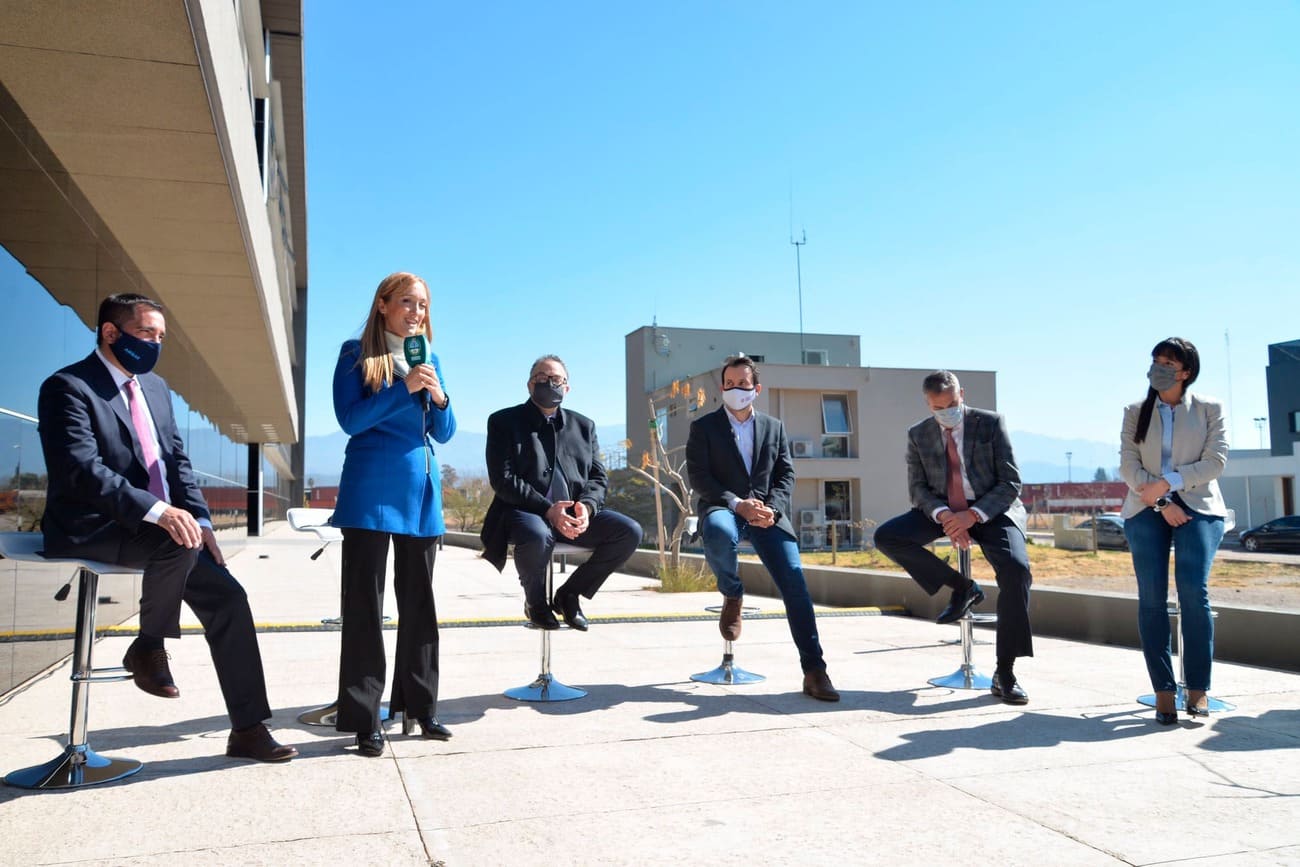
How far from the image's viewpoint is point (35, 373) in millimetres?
5410

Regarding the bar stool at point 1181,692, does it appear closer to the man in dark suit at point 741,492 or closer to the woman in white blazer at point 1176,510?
the woman in white blazer at point 1176,510

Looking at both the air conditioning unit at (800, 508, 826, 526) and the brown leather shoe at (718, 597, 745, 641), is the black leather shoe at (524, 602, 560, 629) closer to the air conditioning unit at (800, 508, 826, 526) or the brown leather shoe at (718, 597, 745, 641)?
the brown leather shoe at (718, 597, 745, 641)

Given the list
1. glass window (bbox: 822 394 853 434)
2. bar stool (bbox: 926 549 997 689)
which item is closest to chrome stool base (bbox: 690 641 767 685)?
bar stool (bbox: 926 549 997 689)

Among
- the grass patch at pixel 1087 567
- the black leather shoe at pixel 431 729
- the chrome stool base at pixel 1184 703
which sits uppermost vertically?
the black leather shoe at pixel 431 729

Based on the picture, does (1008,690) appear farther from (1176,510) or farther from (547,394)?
(547,394)

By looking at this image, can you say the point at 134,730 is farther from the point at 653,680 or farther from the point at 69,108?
the point at 69,108

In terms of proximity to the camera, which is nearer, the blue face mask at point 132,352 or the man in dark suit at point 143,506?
the man in dark suit at point 143,506

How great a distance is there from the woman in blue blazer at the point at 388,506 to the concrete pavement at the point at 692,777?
24 centimetres

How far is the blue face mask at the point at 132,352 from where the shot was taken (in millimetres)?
3369

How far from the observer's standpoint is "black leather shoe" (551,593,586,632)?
4.68m

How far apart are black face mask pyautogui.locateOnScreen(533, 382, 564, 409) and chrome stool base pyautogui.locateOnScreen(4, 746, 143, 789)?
2381mm

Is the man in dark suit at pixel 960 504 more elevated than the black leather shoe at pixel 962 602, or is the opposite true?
the man in dark suit at pixel 960 504

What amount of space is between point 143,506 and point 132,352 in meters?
0.63

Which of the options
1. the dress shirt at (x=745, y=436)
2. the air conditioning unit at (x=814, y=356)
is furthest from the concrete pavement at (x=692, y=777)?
the air conditioning unit at (x=814, y=356)
